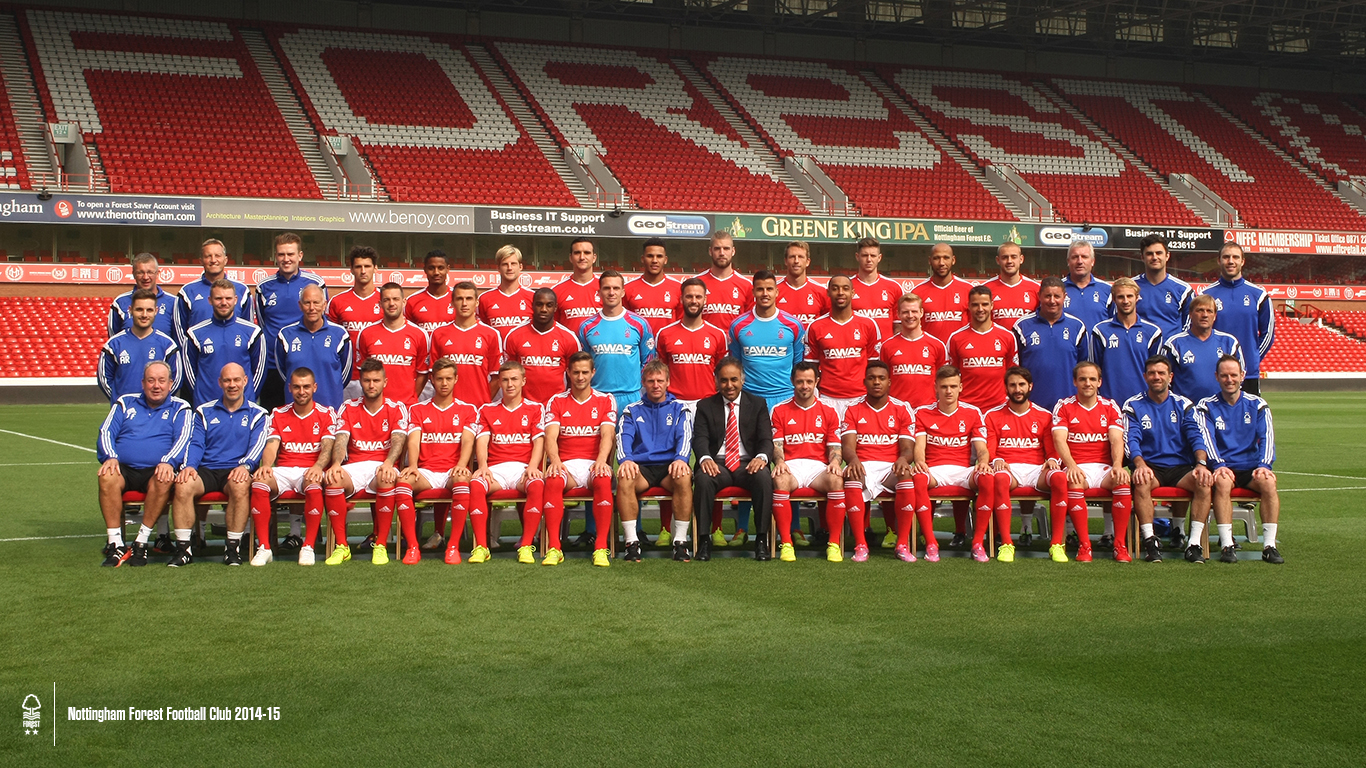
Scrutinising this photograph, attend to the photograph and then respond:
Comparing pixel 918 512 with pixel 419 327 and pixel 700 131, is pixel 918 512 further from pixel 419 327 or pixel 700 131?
pixel 700 131

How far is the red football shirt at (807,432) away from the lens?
28.2ft

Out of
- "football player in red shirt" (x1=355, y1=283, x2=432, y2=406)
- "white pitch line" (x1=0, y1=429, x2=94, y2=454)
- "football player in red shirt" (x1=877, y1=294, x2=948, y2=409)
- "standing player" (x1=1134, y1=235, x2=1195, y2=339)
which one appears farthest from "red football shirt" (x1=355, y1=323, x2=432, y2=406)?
"white pitch line" (x1=0, y1=429, x2=94, y2=454)

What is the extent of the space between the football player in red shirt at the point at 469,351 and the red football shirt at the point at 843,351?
2538 millimetres

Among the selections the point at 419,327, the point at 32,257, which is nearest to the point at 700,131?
the point at 32,257

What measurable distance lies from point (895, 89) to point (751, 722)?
3961cm

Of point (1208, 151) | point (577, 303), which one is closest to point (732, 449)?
point (577, 303)

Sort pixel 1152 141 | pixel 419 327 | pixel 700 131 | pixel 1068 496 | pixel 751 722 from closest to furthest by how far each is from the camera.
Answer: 1. pixel 751 722
2. pixel 1068 496
3. pixel 419 327
4. pixel 700 131
5. pixel 1152 141

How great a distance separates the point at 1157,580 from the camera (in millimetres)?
7305

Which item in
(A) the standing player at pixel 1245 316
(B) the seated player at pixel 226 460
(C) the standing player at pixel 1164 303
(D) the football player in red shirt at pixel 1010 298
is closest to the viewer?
(B) the seated player at pixel 226 460

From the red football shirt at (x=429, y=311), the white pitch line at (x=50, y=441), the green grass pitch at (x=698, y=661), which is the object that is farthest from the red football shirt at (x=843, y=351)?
the white pitch line at (x=50, y=441)

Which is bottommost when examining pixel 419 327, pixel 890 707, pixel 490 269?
pixel 890 707

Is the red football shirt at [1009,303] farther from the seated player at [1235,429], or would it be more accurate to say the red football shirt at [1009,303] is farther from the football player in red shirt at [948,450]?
the seated player at [1235,429]

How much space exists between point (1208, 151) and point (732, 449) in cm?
3839

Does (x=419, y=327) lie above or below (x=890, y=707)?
above
